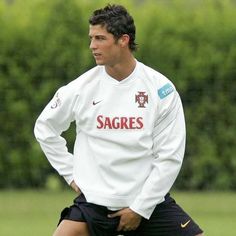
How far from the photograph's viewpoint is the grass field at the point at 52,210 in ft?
43.3

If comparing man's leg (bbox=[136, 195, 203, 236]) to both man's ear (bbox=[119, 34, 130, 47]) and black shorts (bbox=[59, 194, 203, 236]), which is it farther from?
man's ear (bbox=[119, 34, 130, 47])

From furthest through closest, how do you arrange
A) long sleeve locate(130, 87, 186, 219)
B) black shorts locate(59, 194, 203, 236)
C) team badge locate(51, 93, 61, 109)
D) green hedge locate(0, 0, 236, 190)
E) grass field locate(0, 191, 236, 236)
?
green hedge locate(0, 0, 236, 190) < grass field locate(0, 191, 236, 236) < team badge locate(51, 93, 61, 109) < black shorts locate(59, 194, 203, 236) < long sleeve locate(130, 87, 186, 219)

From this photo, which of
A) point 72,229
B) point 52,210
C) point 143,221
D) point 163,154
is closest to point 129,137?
point 163,154

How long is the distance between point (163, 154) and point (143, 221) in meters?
0.44

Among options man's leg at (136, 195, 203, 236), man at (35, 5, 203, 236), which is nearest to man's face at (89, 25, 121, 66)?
man at (35, 5, 203, 236)

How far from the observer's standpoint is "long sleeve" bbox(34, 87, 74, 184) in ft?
25.1

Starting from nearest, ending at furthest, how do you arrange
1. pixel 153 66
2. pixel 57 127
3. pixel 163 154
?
1. pixel 163 154
2. pixel 57 127
3. pixel 153 66

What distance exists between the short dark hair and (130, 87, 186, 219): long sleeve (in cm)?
48

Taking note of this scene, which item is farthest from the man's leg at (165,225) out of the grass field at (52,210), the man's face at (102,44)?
the grass field at (52,210)

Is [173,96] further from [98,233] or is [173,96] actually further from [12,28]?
[12,28]

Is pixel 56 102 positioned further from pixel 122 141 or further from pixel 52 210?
pixel 52 210

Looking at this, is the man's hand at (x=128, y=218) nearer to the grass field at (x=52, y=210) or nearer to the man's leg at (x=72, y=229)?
the man's leg at (x=72, y=229)

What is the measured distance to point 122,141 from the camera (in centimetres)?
749

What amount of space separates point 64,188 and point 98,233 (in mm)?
9813
